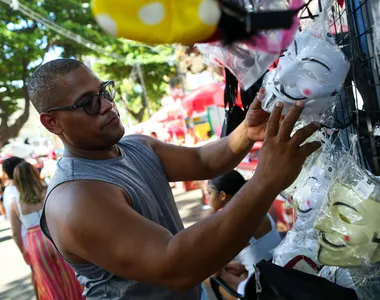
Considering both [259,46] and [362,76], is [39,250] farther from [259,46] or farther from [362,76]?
[259,46]

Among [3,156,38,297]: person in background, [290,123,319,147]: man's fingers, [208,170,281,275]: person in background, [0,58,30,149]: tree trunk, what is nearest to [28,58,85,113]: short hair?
[290,123,319,147]: man's fingers

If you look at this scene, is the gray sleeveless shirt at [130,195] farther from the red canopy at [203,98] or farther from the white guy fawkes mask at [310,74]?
the red canopy at [203,98]

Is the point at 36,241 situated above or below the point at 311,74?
below

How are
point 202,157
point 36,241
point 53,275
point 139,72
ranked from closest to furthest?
point 202,157 < point 53,275 < point 36,241 < point 139,72

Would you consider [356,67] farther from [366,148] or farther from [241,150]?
[241,150]

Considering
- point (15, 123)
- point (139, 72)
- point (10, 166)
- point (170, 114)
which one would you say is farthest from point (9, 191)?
point (139, 72)

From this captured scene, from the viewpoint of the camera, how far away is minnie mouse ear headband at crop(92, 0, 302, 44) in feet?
2.38

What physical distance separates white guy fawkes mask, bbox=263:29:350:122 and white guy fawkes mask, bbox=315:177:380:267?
235 mm

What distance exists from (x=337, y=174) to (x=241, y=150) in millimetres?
489

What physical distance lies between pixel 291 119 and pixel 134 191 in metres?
0.70

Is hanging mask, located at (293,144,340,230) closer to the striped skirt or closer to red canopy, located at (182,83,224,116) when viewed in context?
the striped skirt

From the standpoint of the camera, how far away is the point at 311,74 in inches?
41.7

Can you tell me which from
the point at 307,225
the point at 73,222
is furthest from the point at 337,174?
the point at 73,222

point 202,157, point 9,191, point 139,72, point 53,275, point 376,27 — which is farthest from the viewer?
point 139,72
